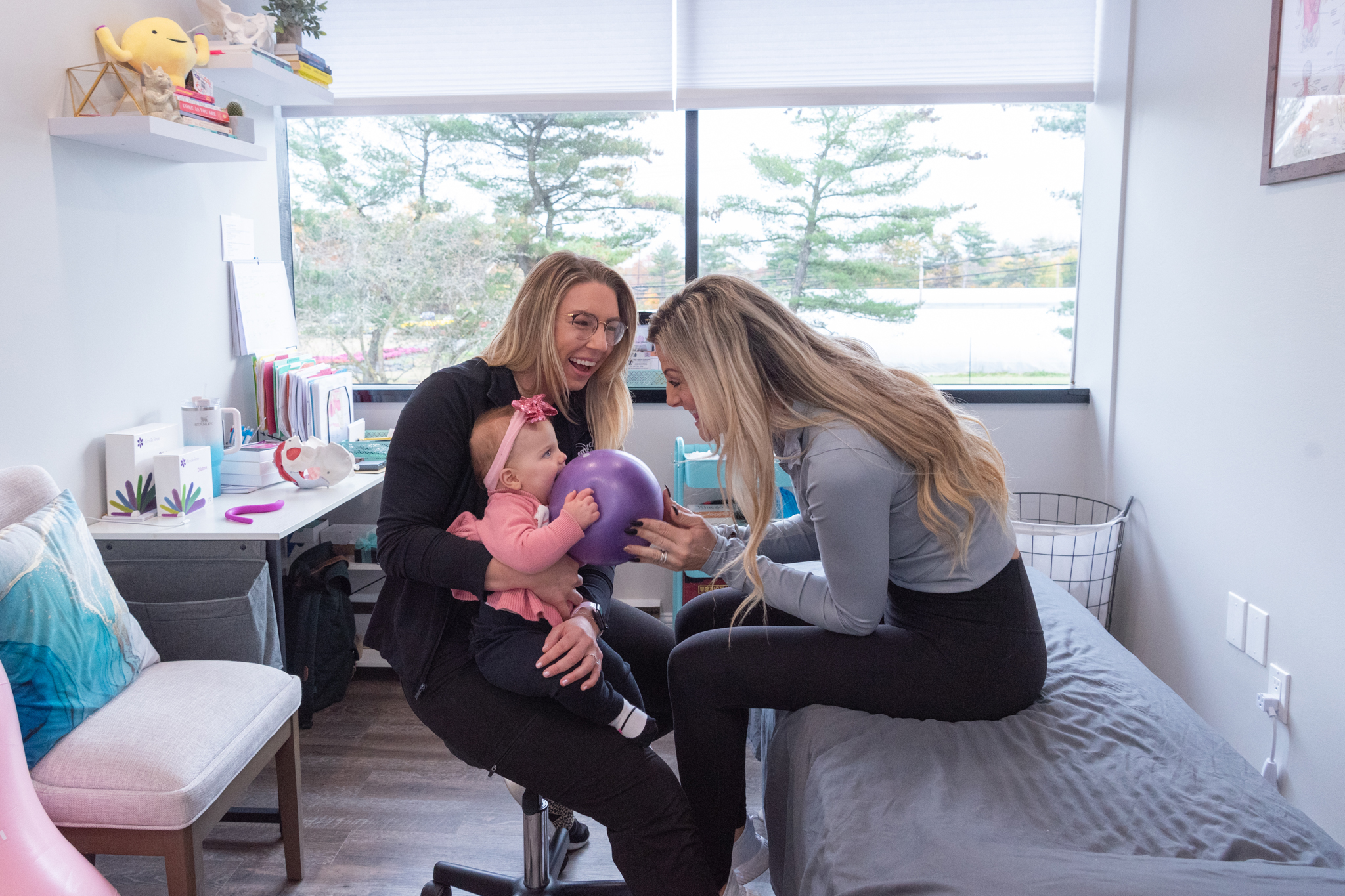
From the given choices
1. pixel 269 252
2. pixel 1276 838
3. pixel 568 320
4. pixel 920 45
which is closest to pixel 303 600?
pixel 269 252

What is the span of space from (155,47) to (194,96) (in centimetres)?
13

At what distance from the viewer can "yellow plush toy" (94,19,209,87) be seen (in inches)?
86.7

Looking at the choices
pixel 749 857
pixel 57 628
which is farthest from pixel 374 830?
pixel 749 857

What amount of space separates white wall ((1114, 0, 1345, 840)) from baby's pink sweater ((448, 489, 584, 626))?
1.55 m

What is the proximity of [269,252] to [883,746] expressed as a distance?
2.61m

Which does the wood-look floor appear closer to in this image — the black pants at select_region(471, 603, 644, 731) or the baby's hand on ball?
the black pants at select_region(471, 603, 644, 731)

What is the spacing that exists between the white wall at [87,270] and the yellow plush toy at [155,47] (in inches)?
2.6

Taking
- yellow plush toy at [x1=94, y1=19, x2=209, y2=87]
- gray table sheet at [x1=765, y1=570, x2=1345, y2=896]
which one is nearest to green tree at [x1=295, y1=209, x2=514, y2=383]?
yellow plush toy at [x1=94, y1=19, x2=209, y2=87]

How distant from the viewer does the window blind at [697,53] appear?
305cm

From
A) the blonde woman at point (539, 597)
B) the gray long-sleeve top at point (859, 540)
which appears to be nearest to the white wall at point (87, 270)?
the blonde woman at point (539, 597)

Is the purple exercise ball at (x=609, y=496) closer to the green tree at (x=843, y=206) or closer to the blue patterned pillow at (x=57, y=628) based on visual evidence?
the blue patterned pillow at (x=57, y=628)

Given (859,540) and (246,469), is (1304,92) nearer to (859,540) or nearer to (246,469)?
(859,540)

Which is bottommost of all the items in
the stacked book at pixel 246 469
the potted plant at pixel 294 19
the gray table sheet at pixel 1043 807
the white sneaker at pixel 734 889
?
the white sneaker at pixel 734 889

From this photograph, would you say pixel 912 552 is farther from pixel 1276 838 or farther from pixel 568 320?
pixel 568 320
